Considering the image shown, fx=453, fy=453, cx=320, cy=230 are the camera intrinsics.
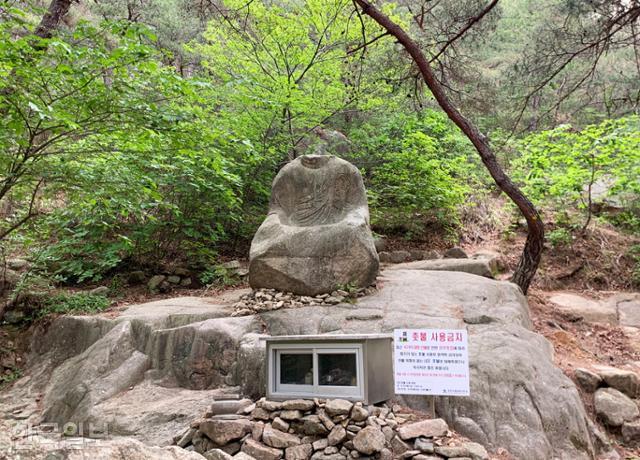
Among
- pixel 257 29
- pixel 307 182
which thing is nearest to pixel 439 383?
pixel 307 182

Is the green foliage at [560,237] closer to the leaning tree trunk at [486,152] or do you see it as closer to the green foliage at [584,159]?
the green foliage at [584,159]

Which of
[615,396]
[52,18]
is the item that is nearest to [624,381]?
[615,396]

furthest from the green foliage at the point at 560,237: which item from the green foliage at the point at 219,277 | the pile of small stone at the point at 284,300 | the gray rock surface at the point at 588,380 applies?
the green foliage at the point at 219,277

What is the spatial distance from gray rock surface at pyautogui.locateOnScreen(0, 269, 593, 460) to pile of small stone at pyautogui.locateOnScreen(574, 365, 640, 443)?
699 mm

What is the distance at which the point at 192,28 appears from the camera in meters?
15.3

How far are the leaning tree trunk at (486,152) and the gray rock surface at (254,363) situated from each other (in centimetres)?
97

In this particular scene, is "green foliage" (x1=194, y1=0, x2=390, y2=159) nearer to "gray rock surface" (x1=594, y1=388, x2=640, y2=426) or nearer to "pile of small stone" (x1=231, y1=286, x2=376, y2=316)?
"pile of small stone" (x1=231, y1=286, x2=376, y2=316)

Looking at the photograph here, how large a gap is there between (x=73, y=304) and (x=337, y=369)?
18.6ft

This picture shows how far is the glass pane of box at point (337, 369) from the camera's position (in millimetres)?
3797

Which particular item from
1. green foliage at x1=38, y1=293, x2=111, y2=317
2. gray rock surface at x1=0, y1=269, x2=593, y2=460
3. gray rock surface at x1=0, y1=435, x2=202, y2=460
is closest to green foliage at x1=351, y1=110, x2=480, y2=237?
gray rock surface at x1=0, y1=269, x2=593, y2=460

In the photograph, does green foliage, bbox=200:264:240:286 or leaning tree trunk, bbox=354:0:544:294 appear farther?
green foliage, bbox=200:264:240:286

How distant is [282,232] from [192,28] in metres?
11.8

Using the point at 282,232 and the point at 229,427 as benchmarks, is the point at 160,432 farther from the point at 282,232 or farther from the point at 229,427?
the point at 282,232

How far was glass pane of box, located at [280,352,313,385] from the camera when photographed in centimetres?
398
